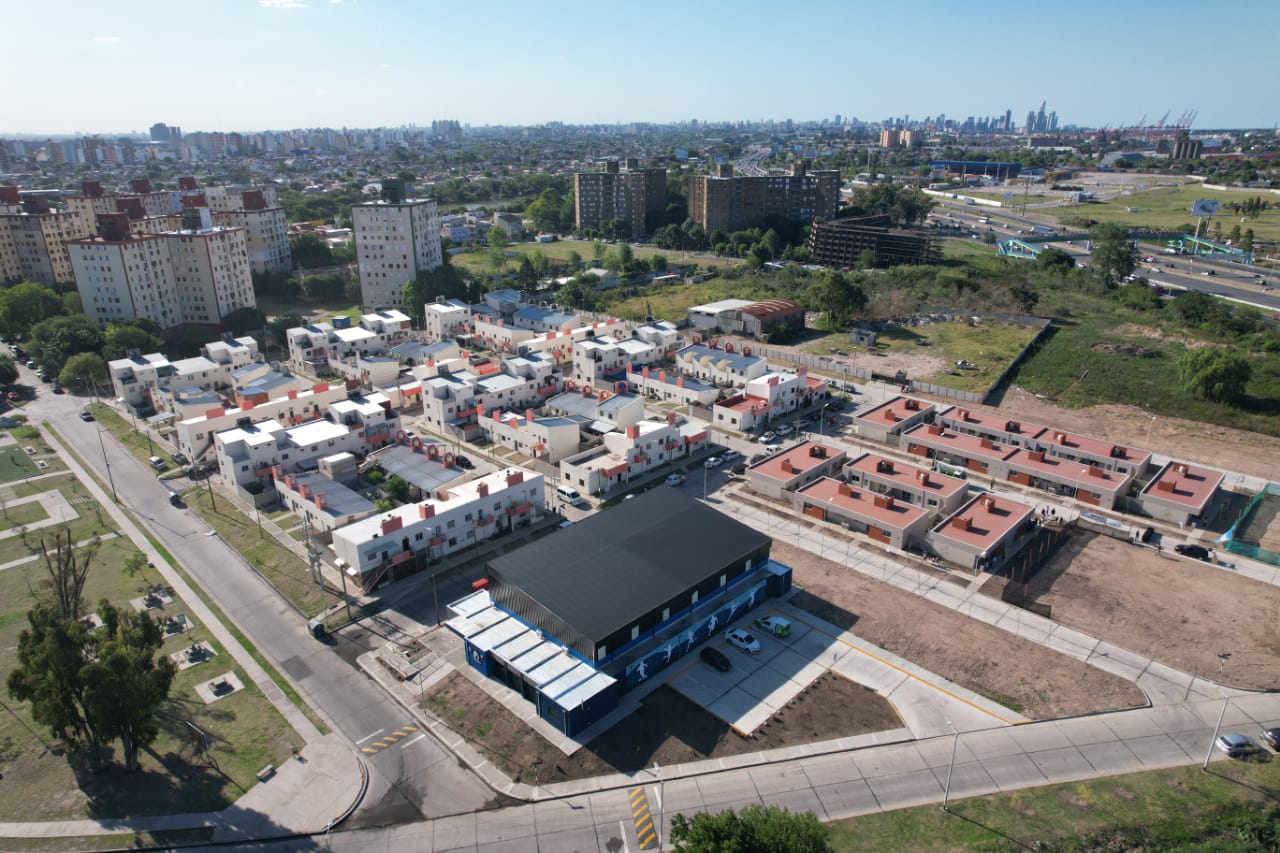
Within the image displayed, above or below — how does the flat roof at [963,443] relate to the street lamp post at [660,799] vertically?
above

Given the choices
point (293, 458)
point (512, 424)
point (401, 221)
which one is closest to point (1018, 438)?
point (512, 424)

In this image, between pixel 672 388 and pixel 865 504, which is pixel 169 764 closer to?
pixel 865 504

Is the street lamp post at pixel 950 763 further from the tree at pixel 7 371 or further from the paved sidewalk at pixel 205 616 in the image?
the tree at pixel 7 371

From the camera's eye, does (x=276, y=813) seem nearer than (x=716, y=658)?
Yes

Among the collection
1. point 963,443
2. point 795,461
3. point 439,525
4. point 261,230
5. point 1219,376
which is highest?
point 261,230

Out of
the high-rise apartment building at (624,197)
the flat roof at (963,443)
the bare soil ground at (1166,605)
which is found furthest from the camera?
the high-rise apartment building at (624,197)

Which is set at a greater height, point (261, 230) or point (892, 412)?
point (261, 230)

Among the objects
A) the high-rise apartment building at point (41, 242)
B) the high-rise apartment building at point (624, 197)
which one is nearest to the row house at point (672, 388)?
the high-rise apartment building at point (41, 242)

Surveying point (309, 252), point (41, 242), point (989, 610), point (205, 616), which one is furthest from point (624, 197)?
point (989, 610)
